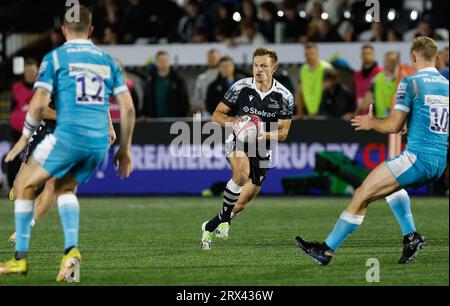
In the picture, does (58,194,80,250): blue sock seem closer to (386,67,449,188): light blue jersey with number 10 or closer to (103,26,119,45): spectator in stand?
(386,67,449,188): light blue jersey with number 10

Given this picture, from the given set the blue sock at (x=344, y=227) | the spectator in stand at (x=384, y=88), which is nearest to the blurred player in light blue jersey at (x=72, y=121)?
the blue sock at (x=344, y=227)

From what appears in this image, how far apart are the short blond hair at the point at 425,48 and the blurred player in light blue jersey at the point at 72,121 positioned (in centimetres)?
289

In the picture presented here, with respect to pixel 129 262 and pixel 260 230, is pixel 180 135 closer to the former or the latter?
pixel 260 230

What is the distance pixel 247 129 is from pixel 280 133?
0.47 meters

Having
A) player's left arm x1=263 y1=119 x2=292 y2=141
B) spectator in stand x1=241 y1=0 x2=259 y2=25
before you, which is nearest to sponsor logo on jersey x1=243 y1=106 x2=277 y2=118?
player's left arm x1=263 y1=119 x2=292 y2=141

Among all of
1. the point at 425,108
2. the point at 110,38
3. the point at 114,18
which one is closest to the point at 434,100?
the point at 425,108

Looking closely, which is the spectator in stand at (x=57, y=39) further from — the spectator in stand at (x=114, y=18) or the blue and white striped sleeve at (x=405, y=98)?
the blue and white striped sleeve at (x=405, y=98)

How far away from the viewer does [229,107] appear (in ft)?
43.8

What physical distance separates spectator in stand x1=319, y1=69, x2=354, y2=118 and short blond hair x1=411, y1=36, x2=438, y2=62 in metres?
10.2

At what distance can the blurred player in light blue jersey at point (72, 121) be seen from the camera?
31.5 ft

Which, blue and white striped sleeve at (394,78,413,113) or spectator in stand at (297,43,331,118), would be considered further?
spectator in stand at (297,43,331,118)

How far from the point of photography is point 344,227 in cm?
1059

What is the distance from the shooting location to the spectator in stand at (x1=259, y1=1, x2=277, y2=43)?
76.3 ft

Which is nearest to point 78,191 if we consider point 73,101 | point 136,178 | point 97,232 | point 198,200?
point 136,178
